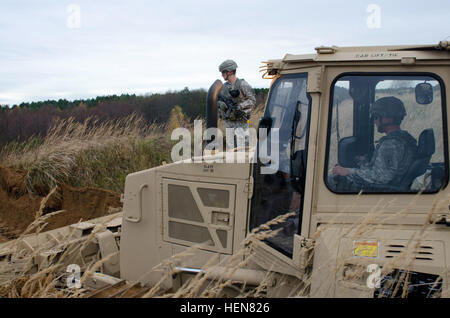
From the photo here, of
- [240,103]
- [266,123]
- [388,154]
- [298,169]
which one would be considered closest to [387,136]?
[388,154]

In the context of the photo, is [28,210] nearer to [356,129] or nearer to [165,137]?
[165,137]

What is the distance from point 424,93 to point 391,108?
23 cm

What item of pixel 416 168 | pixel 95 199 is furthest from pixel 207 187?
pixel 95 199

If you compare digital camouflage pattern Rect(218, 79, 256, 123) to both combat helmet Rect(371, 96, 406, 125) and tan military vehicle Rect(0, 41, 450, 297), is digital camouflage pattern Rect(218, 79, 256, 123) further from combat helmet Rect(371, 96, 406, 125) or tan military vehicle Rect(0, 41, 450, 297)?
combat helmet Rect(371, 96, 406, 125)

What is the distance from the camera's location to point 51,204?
8.72 meters

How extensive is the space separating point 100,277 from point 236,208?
1.55 m

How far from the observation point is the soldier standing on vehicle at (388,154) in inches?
117

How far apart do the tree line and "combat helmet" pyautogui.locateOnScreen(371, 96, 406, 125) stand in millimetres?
10881

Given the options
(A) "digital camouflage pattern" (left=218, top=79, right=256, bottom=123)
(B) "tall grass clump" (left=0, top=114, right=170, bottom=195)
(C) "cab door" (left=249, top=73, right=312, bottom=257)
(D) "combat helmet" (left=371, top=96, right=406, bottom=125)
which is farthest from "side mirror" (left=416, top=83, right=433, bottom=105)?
(B) "tall grass clump" (left=0, top=114, right=170, bottom=195)

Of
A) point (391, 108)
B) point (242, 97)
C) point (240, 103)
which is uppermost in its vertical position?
point (242, 97)

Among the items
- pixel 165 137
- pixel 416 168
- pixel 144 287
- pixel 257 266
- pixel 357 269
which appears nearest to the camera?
pixel 357 269

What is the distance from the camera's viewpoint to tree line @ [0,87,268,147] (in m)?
13.2

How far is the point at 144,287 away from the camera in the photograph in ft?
12.8

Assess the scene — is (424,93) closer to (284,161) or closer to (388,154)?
(388,154)
